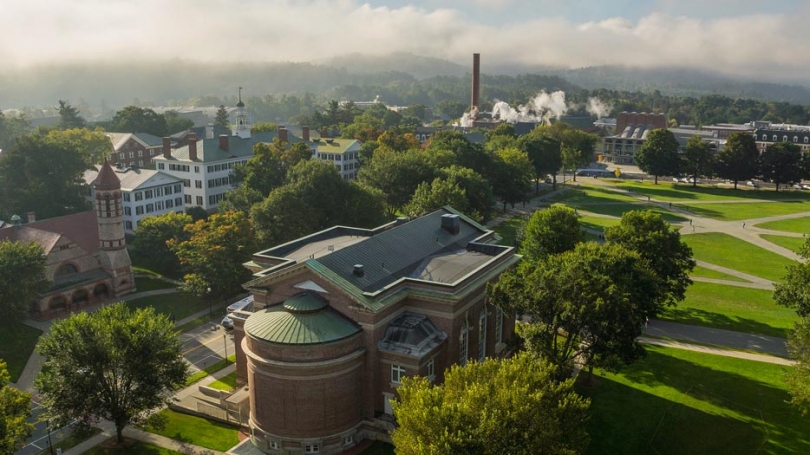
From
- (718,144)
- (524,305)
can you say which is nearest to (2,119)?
(524,305)

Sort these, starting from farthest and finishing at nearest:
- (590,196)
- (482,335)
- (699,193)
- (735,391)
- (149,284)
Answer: (699,193) < (590,196) < (149,284) < (482,335) < (735,391)

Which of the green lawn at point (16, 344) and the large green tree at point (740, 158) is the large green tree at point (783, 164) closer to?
the large green tree at point (740, 158)

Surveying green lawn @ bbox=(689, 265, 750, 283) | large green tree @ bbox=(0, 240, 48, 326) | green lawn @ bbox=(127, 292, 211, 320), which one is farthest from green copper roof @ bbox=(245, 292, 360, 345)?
green lawn @ bbox=(689, 265, 750, 283)

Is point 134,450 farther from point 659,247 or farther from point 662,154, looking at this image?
point 662,154

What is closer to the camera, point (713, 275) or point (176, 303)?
point (176, 303)

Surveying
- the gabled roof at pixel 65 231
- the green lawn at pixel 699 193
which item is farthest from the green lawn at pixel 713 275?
the gabled roof at pixel 65 231

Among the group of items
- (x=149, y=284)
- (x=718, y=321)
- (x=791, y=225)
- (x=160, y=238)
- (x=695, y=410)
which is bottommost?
(x=695, y=410)

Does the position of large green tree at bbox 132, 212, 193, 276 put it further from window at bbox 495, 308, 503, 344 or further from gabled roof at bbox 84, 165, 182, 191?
window at bbox 495, 308, 503, 344

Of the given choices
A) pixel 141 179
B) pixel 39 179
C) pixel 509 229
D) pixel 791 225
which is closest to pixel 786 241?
pixel 791 225
